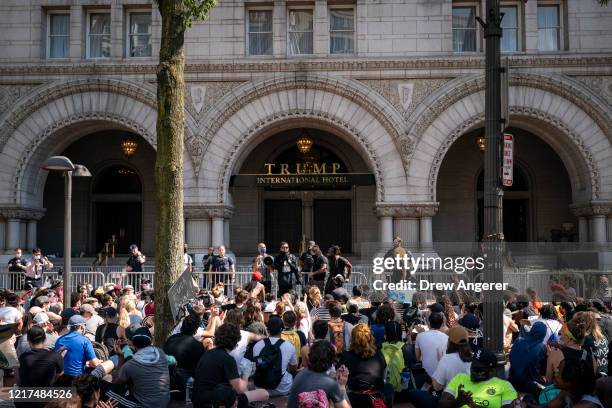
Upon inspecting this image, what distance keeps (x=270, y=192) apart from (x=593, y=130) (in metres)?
12.4

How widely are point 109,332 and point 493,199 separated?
6.31 m

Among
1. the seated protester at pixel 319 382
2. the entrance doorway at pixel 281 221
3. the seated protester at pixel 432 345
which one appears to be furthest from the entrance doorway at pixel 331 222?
the seated protester at pixel 319 382

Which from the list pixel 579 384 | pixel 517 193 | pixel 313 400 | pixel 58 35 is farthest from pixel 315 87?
pixel 579 384

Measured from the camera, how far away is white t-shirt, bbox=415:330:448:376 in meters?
9.58

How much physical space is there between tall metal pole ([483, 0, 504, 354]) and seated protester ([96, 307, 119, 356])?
569cm

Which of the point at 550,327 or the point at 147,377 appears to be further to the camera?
the point at 550,327

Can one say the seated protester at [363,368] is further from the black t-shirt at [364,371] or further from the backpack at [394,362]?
the backpack at [394,362]

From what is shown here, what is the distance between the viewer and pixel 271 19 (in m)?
24.0

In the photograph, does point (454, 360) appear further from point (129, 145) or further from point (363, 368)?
point (129, 145)

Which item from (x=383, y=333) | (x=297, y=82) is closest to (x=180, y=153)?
(x=383, y=333)

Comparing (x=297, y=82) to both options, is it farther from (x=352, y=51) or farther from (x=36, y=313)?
(x=36, y=313)

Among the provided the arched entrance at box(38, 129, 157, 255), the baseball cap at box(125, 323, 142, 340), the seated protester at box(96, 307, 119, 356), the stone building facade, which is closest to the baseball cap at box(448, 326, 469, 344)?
the baseball cap at box(125, 323, 142, 340)

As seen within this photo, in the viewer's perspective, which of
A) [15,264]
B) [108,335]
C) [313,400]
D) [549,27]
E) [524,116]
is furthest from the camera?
[549,27]

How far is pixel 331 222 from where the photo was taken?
27.8 meters
